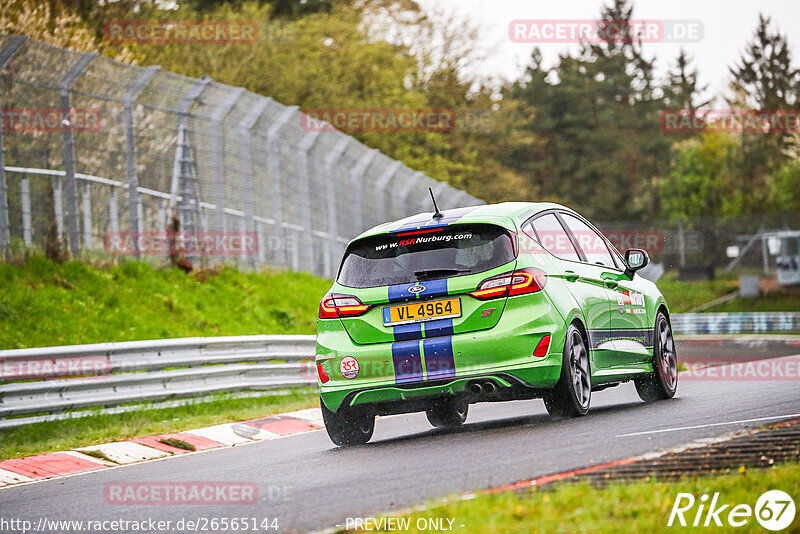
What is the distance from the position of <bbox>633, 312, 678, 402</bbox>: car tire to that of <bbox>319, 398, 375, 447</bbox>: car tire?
267 cm

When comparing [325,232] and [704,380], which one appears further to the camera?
[325,232]

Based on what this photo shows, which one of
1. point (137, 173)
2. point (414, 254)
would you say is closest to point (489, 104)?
point (137, 173)

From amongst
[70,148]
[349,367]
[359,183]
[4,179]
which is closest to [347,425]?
[349,367]

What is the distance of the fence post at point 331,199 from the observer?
24.1 metres

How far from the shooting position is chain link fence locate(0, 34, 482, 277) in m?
16.4

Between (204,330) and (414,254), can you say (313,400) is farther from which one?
(414,254)

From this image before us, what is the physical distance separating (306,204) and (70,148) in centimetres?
689

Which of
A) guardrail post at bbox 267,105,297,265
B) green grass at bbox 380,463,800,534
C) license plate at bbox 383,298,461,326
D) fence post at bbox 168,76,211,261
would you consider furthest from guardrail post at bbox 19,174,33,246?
green grass at bbox 380,463,800,534

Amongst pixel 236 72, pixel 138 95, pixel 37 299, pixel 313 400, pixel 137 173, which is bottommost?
pixel 313 400

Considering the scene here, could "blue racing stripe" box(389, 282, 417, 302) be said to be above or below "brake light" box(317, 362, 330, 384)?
above

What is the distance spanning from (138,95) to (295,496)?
12.4 metres

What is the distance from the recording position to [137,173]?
18.5m

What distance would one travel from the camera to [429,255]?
29.3ft

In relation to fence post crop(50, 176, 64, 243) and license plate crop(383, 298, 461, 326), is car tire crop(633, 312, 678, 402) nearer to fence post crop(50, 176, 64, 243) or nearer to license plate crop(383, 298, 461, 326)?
license plate crop(383, 298, 461, 326)
